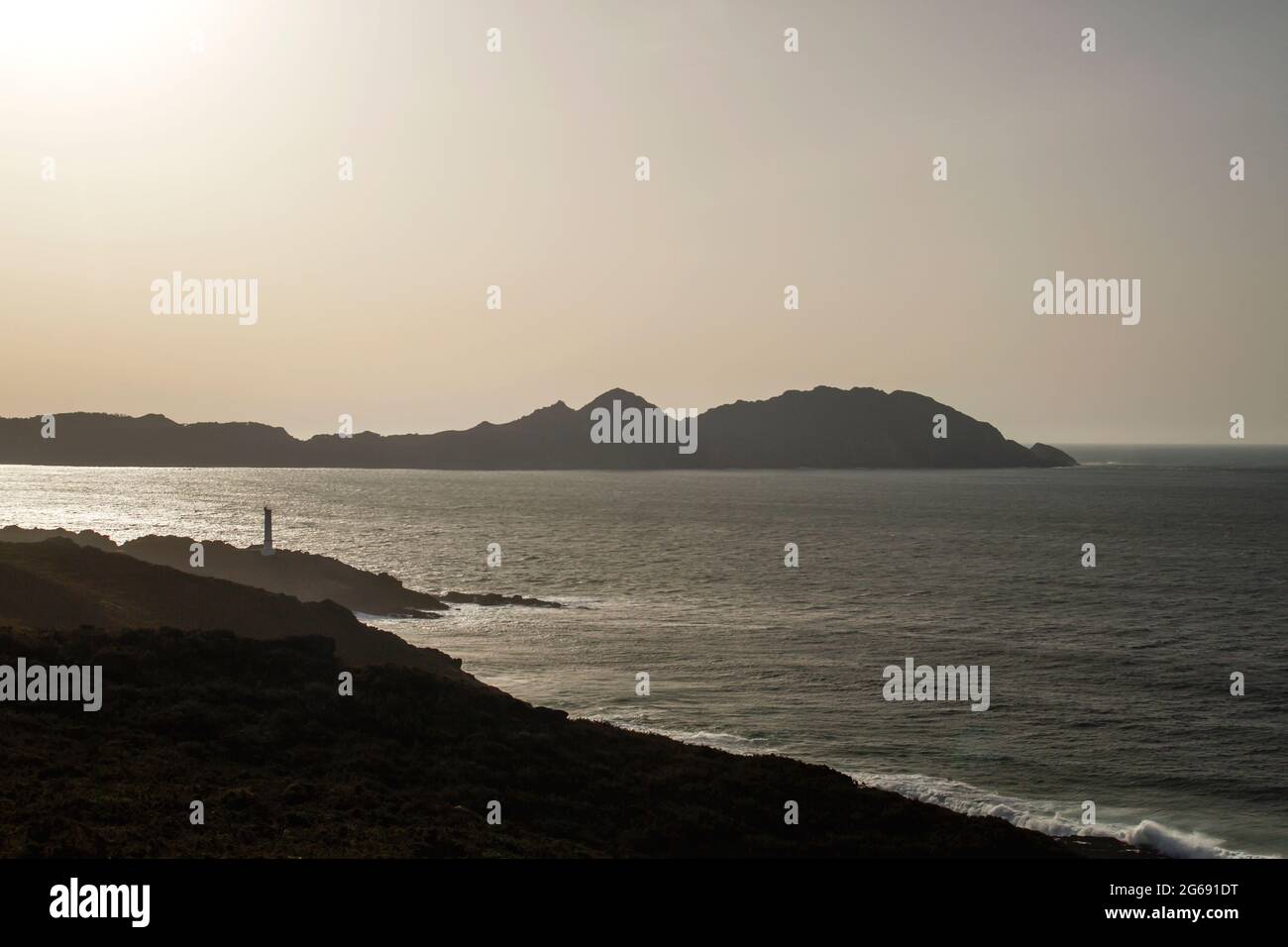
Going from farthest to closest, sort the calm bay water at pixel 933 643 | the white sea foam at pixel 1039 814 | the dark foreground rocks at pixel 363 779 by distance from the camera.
Answer: the calm bay water at pixel 933 643 → the white sea foam at pixel 1039 814 → the dark foreground rocks at pixel 363 779

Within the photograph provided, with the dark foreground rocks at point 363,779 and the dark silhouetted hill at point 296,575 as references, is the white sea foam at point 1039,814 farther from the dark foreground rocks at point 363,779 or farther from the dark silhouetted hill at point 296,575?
the dark silhouetted hill at point 296,575

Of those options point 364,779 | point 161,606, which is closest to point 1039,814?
point 364,779

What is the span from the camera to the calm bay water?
2903cm

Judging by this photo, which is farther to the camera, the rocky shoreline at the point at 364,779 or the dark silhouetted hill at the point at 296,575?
the dark silhouetted hill at the point at 296,575

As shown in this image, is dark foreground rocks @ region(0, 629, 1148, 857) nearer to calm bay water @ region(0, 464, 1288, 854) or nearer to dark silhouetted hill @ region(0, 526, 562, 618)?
calm bay water @ region(0, 464, 1288, 854)

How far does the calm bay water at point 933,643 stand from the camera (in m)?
29.0

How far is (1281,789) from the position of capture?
28062mm

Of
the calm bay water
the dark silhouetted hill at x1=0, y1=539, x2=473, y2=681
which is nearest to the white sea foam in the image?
the calm bay water

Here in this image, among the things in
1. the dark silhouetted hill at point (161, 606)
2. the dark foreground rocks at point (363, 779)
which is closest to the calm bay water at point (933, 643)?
the dark foreground rocks at point (363, 779)

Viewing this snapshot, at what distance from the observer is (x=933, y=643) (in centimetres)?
4975

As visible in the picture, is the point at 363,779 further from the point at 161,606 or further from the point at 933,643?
the point at 933,643
